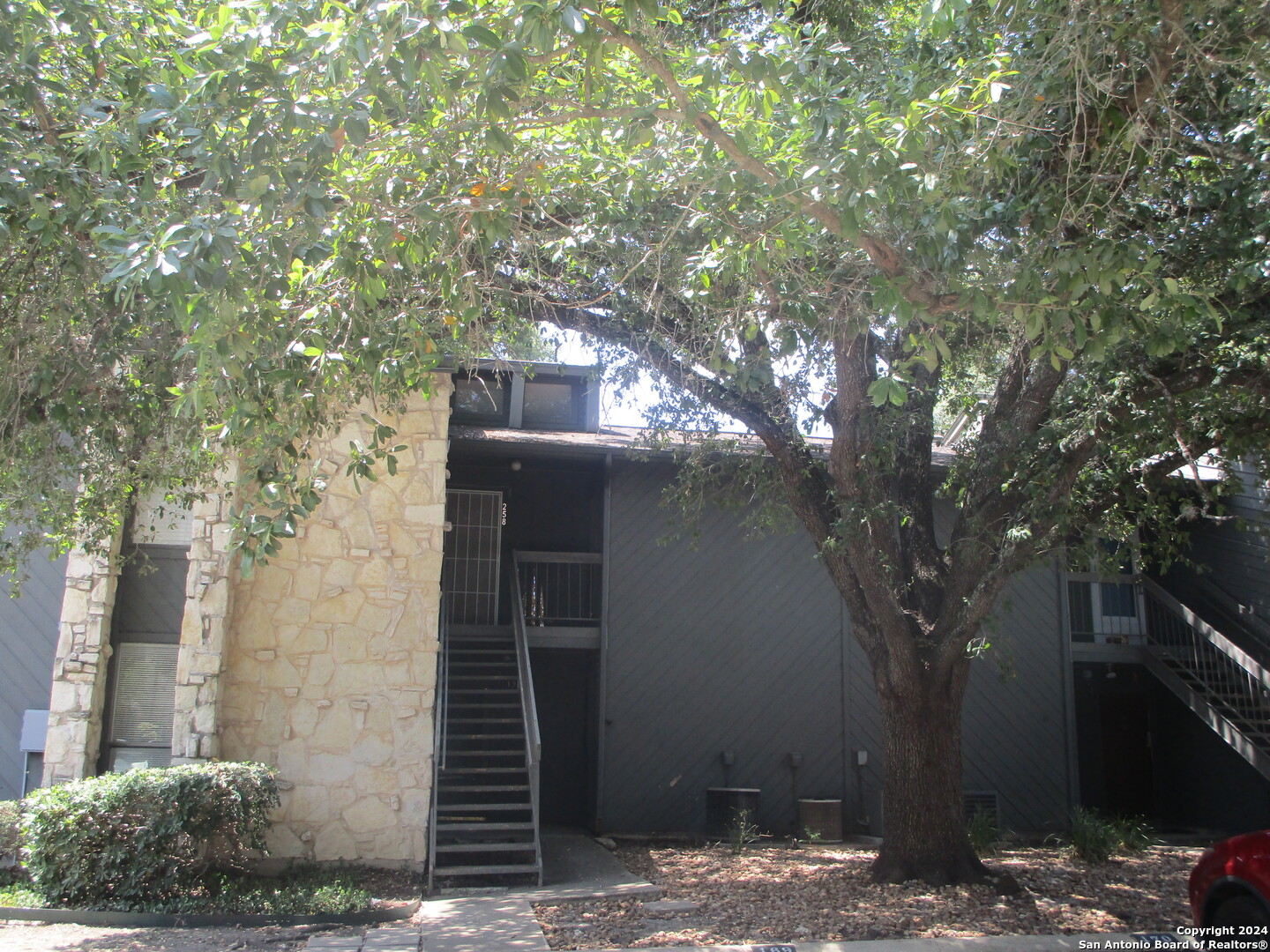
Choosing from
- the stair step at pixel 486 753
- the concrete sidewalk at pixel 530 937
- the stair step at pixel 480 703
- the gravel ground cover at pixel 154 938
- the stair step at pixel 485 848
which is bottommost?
the gravel ground cover at pixel 154 938

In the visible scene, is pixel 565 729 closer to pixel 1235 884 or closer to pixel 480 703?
pixel 480 703

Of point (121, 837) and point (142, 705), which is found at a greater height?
point (142, 705)

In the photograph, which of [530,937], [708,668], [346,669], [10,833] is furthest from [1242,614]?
[10,833]

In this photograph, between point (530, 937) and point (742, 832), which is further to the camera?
point (742, 832)

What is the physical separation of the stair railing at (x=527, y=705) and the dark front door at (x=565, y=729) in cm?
127

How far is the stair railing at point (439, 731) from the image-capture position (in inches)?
322

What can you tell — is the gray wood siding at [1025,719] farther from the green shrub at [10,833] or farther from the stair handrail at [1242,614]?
the green shrub at [10,833]

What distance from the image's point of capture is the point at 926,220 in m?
5.29

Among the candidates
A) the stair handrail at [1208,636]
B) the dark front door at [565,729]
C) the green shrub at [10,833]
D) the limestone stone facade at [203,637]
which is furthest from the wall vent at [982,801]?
the green shrub at [10,833]

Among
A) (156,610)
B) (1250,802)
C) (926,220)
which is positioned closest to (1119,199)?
(926,220)

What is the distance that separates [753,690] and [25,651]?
7909 millimetres

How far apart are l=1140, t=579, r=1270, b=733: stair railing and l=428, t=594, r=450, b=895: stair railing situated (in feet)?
29.8

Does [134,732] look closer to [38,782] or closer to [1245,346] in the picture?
[38,782]

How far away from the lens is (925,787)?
7676mm
